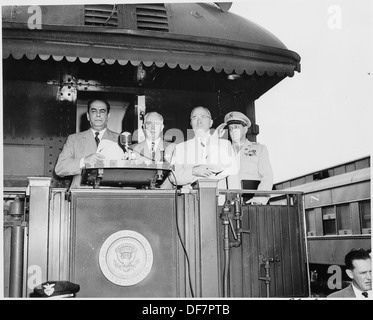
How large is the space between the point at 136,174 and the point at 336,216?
4.43 metres

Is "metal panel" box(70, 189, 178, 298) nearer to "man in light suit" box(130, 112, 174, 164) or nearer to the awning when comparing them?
"man in light suit" box(130, 112, 174, 164)

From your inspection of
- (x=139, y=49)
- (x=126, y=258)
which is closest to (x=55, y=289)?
(x=126, y=258)

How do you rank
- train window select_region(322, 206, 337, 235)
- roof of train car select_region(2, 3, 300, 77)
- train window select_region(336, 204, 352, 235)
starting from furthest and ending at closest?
1. train window select_region(322, 206, 337, 235)
2. train window select_region(336, 204, 352, 235)
3. roof of train car select_region(2, 3, 300, 77)

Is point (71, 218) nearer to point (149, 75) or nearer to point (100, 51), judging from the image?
point (100, 51)

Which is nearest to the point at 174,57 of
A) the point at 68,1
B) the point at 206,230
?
the point at 68,1

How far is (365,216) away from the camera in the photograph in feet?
19.4

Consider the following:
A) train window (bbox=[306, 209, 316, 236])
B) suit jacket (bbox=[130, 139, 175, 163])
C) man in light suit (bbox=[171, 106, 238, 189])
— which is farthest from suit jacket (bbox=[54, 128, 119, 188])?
train window (bbox=[306, 209, 316, 236])

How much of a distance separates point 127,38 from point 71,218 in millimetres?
1440

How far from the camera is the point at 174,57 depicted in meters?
3.70

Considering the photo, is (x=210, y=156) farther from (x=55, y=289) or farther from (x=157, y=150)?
(x=55, y=289)

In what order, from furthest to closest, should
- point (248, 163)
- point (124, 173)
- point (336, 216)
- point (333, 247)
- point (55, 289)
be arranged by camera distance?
point (336, 216) → point (333, 247) → point (248, 163) → point (124, 173) → point (55, 289)

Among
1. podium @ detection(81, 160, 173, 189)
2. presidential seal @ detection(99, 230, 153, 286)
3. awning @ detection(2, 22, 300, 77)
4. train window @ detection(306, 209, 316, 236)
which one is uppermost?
awning @ detection(2, 22, 300, 77)

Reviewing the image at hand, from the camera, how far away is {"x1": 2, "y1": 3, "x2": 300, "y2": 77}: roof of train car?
3.48 meters

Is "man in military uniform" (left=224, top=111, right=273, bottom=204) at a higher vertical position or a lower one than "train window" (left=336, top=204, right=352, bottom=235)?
higher
